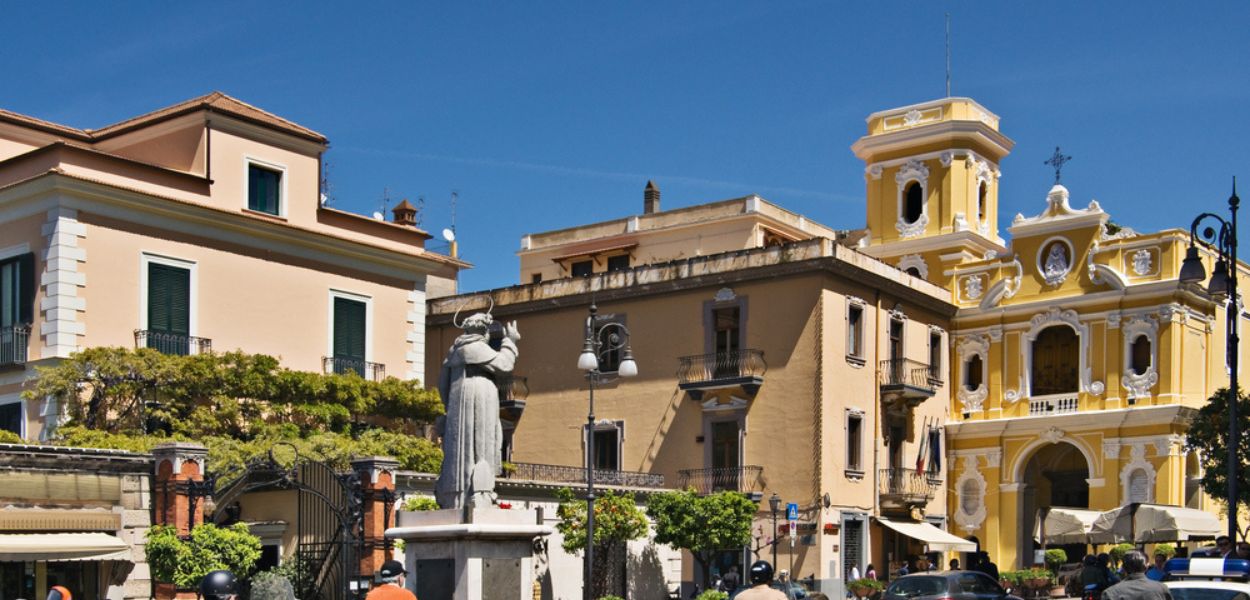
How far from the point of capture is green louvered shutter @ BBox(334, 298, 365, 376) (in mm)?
35500

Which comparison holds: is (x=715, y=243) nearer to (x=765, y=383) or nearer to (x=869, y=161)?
(x=869, y=161)

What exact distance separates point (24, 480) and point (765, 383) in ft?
71.4

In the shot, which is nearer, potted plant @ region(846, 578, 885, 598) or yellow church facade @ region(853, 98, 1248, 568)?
potted plant @ region(846, 578, 885, 598)

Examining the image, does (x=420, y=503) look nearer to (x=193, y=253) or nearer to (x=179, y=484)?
(x=179, y=484)

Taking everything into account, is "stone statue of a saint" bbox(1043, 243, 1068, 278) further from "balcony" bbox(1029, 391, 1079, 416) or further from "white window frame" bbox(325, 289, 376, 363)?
"white window frame" bbox(325, 289, 376, 363)

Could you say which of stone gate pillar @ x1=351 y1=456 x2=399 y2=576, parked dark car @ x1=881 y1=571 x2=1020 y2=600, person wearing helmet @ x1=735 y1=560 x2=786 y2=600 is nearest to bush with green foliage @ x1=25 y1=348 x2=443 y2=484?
stone gate pillar @ x1=351 y1=456 x2=399 y2=576

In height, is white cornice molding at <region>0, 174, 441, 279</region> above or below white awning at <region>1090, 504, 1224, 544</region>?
above

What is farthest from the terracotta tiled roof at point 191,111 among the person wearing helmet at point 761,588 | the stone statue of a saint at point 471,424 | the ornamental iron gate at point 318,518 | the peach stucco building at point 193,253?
the person wearing helmet at point 761,588

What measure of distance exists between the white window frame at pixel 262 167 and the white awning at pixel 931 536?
17.8 meters

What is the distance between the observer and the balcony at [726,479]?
40.8m

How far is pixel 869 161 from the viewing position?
169 feet

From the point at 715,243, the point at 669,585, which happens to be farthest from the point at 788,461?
the point at 715,243

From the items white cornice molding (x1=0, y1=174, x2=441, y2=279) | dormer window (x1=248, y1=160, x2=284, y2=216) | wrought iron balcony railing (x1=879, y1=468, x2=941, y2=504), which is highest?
dormer window (x1=248, y1=160, x2=284, y2=216)

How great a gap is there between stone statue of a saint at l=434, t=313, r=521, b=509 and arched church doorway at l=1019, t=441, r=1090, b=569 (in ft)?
98.7
